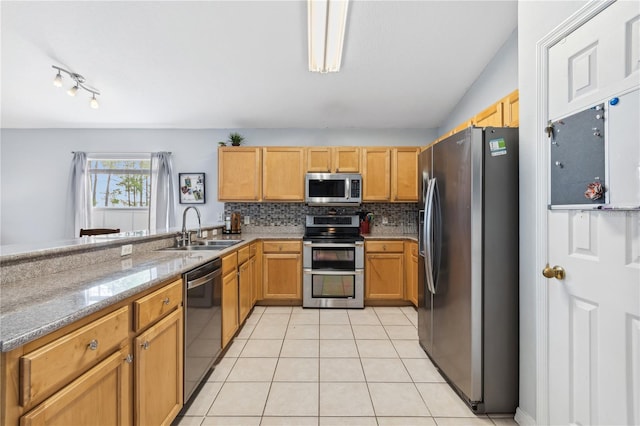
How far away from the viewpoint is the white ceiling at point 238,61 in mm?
2301

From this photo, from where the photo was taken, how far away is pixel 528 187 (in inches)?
60.3

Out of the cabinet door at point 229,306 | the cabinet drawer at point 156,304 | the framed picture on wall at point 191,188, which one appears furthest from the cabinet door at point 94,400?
the framed picture on wall at point 191,188

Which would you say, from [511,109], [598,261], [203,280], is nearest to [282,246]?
[203,280]

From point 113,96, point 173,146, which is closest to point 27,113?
point 113,96

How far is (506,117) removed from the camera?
85.0 inches

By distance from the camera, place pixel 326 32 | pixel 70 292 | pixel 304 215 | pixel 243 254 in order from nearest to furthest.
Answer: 1. pixel 70 292
2. pixel 326 32
3. pixel 243 254
4. pixel 304 215

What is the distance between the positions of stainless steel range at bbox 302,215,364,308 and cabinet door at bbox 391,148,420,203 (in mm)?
942

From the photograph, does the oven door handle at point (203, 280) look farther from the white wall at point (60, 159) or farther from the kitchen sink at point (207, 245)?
the white wall at point (60, 159)

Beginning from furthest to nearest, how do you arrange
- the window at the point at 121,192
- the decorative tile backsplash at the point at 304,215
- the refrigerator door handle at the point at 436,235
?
1. the window at the point at 121,192
2. the decorative tile backsplash at the point at 304,215
3. the refrigerator door handle at the point at 436,235

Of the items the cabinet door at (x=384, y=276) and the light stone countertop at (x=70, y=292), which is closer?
the light stone countertop at (x=70, y=292)

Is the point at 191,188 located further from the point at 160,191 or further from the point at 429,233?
the point at 429,233

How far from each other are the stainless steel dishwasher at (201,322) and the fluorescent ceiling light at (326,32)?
2.07 meters

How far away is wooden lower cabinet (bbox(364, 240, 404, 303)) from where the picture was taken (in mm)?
3545

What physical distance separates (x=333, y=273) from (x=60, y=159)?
4.87 metres
